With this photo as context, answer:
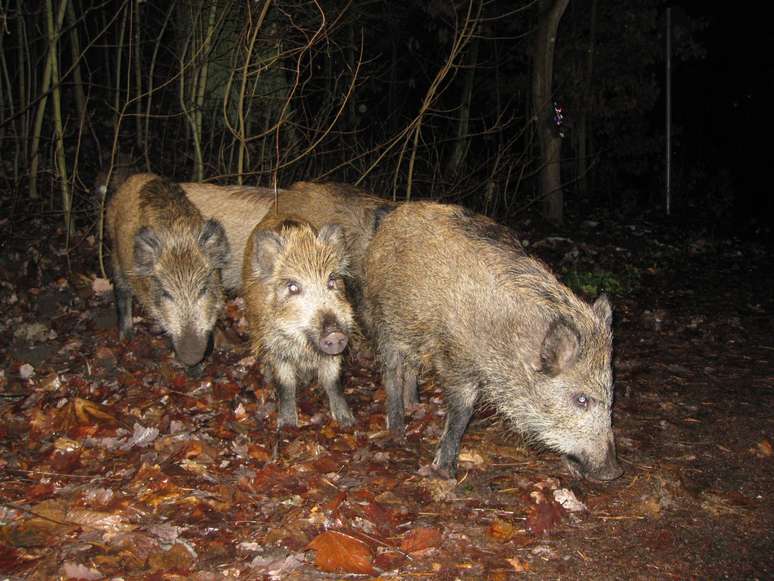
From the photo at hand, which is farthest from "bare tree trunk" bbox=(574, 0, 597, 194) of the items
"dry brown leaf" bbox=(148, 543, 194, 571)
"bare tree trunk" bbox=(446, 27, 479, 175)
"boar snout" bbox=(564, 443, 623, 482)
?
"dry brown leaf" bbox=(148, 543, 194, 571)

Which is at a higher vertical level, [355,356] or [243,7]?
[243,7]

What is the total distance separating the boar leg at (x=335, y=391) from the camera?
15.5ft

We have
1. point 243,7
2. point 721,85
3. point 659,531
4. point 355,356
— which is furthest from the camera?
point 721,85

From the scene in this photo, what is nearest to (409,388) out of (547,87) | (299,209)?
(299,209)

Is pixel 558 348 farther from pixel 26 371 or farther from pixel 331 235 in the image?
pixel 26 371

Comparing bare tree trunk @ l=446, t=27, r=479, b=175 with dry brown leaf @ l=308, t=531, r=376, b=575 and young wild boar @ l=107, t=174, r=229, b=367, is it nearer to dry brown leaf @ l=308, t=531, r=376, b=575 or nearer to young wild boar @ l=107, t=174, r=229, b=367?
young wild boar @ l=107, t=174, r=229, b=367

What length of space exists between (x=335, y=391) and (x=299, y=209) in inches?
78.5

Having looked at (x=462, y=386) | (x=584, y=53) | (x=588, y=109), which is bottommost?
(x=462, y=386)

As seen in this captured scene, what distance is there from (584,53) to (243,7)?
8.25m

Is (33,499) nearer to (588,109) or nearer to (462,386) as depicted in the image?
(462,386)

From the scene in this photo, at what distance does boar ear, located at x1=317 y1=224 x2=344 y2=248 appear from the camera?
15.9ft

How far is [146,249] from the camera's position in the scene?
5324mm

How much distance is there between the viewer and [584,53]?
1418cm

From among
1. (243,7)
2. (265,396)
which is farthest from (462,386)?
(243,7)
